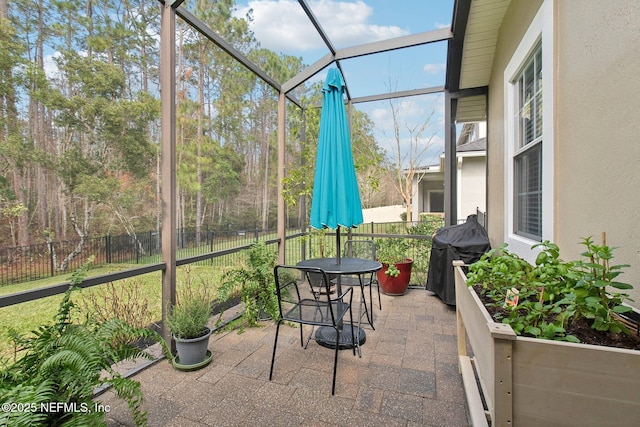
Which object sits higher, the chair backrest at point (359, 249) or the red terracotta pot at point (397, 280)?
the chair backrest at point (359, 249)

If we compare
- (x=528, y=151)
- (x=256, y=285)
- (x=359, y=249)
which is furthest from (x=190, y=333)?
(x=528, y=151)

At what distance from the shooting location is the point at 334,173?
285 centimetres

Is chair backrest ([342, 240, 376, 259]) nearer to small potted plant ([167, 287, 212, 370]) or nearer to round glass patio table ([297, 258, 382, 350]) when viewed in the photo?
round glass patio table ([297, 258, 382, 350])

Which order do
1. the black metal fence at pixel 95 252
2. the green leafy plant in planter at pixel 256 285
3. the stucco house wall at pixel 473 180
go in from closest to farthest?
the black metal fence at pixel 95 252
the green leafy plant in planter at pixel 256 285
the stucco house wall at pixel 473 180

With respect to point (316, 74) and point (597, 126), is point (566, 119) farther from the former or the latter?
point (316, 74)

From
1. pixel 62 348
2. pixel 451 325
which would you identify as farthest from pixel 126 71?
pixel 451 325

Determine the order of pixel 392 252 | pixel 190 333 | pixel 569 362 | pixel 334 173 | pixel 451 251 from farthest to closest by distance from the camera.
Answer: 1. pixel 392 252
2. pixel 451 251
3. pixel 334 173
4. pixel 190 333
5. pixel 569 362

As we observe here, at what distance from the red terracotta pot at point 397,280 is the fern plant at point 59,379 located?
335 cm

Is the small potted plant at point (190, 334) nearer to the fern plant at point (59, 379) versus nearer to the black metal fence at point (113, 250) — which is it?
the black metal fence at point (113, 250)

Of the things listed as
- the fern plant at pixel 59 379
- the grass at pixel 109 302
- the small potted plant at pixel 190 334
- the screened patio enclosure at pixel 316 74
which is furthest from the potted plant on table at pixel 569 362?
the screened patio enclosure at pixel 316 74

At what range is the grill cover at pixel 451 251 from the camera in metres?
3.52

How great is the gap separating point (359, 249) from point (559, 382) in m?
3.18

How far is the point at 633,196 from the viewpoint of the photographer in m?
1.23

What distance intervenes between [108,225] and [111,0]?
5.35 feet
